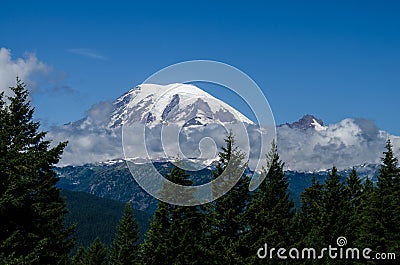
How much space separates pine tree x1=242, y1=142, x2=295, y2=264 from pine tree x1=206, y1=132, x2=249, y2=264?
643 mm

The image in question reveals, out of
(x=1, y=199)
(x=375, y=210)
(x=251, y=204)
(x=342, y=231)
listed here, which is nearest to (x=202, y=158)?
(x=251, y=204)

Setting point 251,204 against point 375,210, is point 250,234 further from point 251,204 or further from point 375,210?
point 375,210

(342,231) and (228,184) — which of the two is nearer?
(228,184)

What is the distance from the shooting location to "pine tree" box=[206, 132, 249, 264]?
88.8 feet

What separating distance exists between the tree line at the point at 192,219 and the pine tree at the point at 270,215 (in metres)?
0.08

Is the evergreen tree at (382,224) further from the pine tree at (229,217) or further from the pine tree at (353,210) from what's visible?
the pine tree at (229,217)

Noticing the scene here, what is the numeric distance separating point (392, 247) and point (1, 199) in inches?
1195

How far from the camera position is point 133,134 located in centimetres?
2294

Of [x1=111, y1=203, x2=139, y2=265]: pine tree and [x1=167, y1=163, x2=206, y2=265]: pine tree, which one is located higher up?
[x1=111, y1=203, x2=139, y2=265]: pine tree

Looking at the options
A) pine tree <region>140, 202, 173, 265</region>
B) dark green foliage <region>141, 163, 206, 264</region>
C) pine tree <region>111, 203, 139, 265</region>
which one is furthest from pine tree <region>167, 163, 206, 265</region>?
pine tree <region>111, 203, 139, 265</region>

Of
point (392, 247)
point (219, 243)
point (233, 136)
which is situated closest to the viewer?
point (219, 243)

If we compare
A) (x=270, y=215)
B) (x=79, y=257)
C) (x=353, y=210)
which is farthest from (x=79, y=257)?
(x=353, y=210)

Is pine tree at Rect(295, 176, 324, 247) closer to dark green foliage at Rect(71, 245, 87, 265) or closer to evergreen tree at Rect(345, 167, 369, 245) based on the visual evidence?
evergreen tree at Rect(345, 167, 369, 245)

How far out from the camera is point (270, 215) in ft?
140
